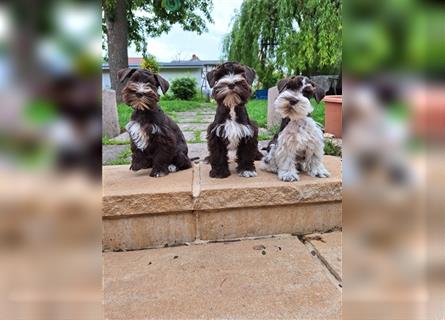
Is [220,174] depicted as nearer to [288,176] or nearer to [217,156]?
[217,156]

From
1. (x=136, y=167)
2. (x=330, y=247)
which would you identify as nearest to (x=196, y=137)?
(x=136, y=167)

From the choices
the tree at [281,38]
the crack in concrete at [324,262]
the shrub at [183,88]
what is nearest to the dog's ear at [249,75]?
the crack in concrete at [324,262]

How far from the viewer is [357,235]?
0.55m

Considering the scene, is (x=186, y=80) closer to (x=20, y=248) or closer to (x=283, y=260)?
(x=283, y=260)

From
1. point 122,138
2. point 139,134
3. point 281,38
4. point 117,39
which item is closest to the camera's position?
point 139,134

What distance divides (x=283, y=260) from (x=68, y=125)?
6.36ft

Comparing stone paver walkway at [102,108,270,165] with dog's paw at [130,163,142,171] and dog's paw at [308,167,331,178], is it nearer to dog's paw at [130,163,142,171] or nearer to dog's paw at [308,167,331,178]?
dog's paw at [130,163,142,171]

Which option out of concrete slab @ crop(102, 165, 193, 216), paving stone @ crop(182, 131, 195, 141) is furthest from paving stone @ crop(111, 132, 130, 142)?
concrete slab @ crop(102, 165, 193, 216)

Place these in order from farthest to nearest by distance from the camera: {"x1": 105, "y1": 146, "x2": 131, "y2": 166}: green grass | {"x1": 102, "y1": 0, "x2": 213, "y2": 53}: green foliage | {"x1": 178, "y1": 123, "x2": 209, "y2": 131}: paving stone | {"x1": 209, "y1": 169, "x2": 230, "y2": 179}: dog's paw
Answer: {"x1": 102, "y1": 0, "x2": 213, "y2": 53}: green foliage
{"x1": 178, "y1": 123, "x2": 209, "y2": 131}: paving stone
{"x1": 105, "y1": 146, "x2": 131, "y2": 166}: green grass
{"x1": 209, "y1": 169, "x2": 230, "y2": 179}: dog's paw

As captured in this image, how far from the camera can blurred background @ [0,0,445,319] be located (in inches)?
18.0

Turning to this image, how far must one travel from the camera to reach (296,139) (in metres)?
2.55

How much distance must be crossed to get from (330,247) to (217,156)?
3.40ft

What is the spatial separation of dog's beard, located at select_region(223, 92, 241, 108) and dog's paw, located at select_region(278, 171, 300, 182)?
63 cm

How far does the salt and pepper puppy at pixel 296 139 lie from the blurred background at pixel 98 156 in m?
1.91
